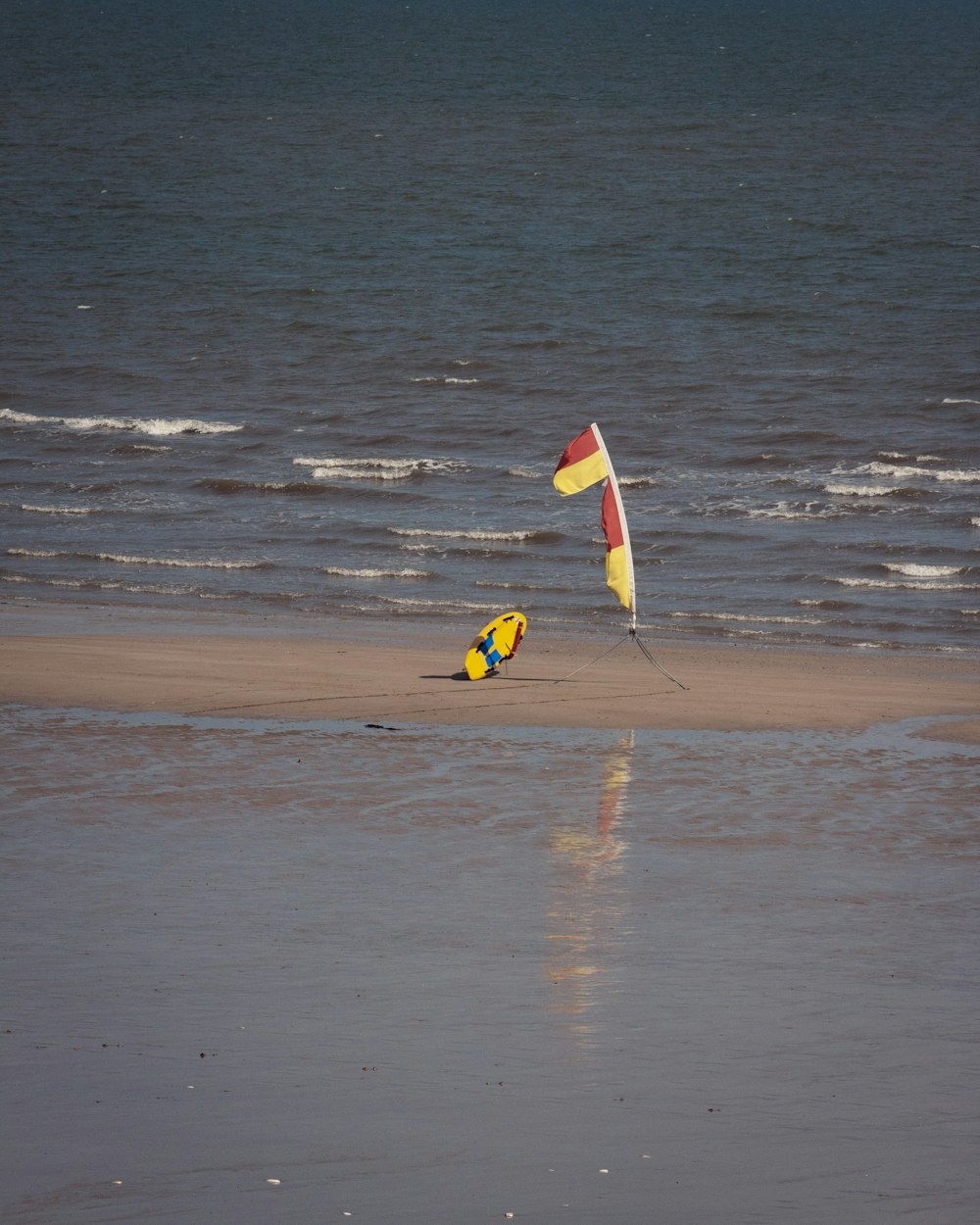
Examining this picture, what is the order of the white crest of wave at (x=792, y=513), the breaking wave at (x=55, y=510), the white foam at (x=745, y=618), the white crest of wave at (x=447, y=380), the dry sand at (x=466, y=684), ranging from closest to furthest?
the dry sand at (x=466, y=684), the white foam at (x=745, y=618), the white crest of wave at (x=792, y=513), the breaking wave at (x=55, y=510), the white crest of wave at (x=447, y=380)

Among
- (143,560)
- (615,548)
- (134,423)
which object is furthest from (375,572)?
(134,423)

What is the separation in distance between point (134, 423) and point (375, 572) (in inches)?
653

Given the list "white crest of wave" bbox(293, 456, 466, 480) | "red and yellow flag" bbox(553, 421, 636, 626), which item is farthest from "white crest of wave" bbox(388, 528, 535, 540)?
"red and yellow flag" bbox(553, 421, 636, 626)

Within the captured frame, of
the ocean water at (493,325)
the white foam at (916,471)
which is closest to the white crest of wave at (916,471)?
the white foam at (916,471)

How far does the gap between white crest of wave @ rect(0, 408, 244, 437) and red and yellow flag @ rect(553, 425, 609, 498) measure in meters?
25.3

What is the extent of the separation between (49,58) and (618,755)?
109 meters

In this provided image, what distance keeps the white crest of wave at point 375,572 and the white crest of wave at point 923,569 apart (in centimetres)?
727

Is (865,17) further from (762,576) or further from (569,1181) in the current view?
(569,1181)

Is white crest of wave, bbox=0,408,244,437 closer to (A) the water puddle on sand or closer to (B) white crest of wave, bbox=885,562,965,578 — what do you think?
(B) white crest of wave, bbox=885,562,965,578

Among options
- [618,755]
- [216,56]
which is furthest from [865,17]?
[618,755]

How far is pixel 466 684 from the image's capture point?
16797mm

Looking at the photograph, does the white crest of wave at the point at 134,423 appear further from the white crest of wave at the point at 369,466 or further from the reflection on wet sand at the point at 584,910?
the reflection on wet sand at the point at 584,910

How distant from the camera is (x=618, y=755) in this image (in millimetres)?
13625

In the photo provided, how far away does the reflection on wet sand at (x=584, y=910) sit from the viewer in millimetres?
7801
